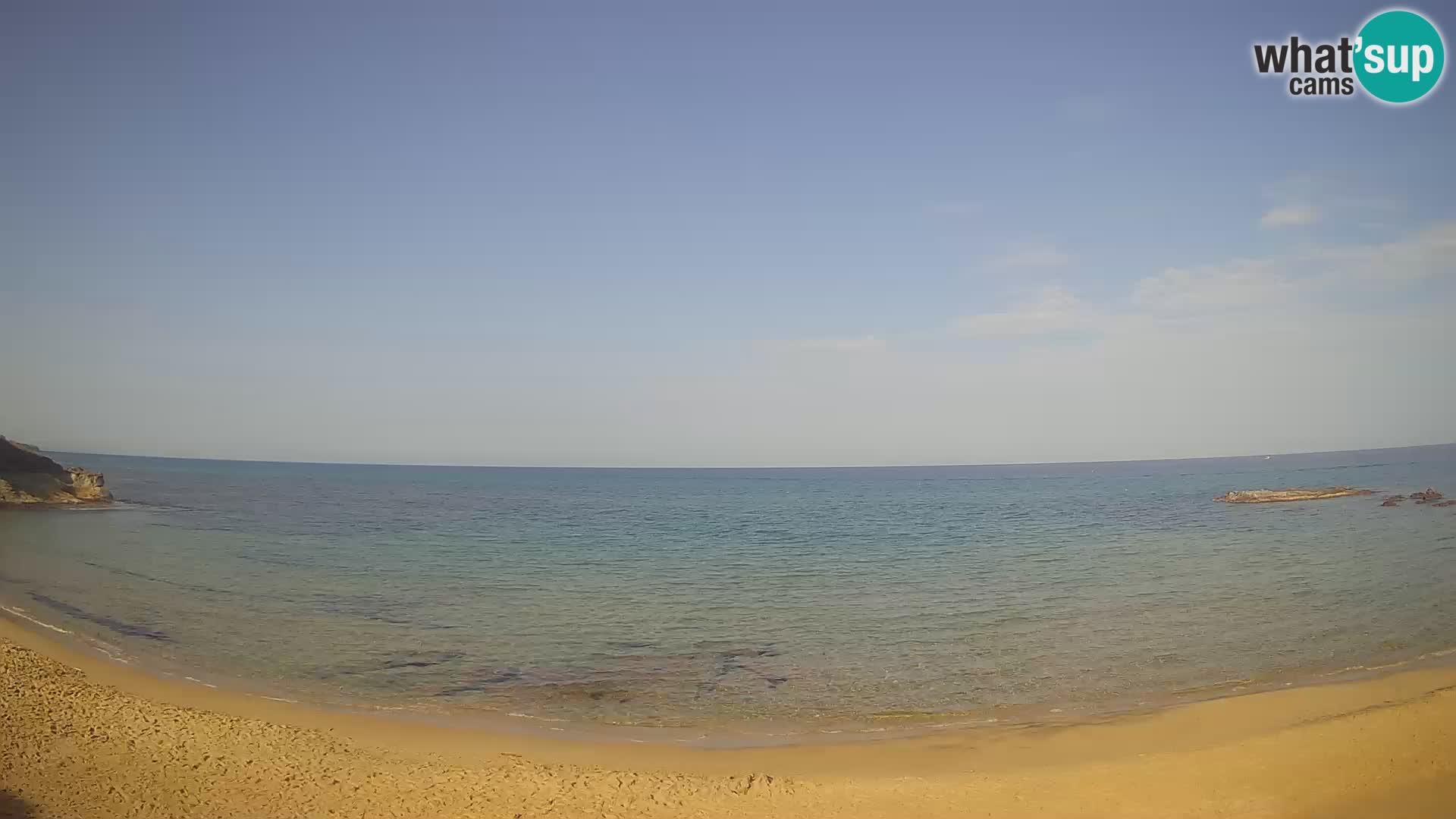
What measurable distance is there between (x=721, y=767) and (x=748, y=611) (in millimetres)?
12393

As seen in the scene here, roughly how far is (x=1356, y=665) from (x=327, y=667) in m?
22.5

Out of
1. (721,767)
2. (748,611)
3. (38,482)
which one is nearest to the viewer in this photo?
(721,767)

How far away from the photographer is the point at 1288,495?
2709 inches

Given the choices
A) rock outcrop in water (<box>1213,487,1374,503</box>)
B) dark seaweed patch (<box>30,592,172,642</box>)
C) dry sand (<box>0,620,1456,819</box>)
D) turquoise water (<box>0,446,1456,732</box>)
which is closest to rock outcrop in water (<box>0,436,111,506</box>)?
turquoise water (<box>0,446,1456,732</box>)

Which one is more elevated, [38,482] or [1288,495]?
Result: [38,482]

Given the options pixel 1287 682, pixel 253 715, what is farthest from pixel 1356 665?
pixel 253 715

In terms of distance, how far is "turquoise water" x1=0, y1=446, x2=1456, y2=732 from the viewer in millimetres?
15430

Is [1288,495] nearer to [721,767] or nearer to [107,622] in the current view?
[721,767]

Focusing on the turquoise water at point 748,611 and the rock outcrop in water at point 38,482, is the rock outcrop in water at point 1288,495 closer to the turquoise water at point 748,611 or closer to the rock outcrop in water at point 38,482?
the turquoise water at point 748,611

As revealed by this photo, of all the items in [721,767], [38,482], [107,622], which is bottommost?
[107,622]

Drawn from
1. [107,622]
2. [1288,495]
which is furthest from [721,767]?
[1288,495]

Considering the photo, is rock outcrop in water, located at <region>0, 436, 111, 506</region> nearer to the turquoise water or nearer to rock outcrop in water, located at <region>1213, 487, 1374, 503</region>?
the turquoise water

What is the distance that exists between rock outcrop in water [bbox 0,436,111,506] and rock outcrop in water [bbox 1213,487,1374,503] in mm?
96379

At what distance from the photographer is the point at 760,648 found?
18875 mm
